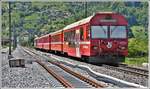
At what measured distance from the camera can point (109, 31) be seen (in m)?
22.0

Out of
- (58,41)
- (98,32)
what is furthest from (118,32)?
(58,41)

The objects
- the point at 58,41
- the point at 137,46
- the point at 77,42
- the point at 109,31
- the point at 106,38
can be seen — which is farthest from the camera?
the point at 58,41

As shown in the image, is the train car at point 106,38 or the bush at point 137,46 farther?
the bush at point 137,46

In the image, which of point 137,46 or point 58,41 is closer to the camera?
point 137,46

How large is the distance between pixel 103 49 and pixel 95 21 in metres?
1.45

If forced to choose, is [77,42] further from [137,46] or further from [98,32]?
[137,46]

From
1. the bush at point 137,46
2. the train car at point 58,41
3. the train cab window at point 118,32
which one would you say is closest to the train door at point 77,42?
the train cab window at point 118,32

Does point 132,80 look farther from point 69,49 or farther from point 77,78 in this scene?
point 69,49

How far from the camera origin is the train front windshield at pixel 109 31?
21.8 meters

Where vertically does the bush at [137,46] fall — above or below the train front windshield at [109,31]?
below

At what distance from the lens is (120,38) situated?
21.9m

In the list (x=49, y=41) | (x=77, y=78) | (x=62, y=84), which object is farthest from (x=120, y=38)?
(x=49, y=41)

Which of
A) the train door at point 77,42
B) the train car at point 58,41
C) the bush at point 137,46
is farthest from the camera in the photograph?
the train car at point 58,41

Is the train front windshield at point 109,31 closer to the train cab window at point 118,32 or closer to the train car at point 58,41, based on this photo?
the train cab window at point 118,32
